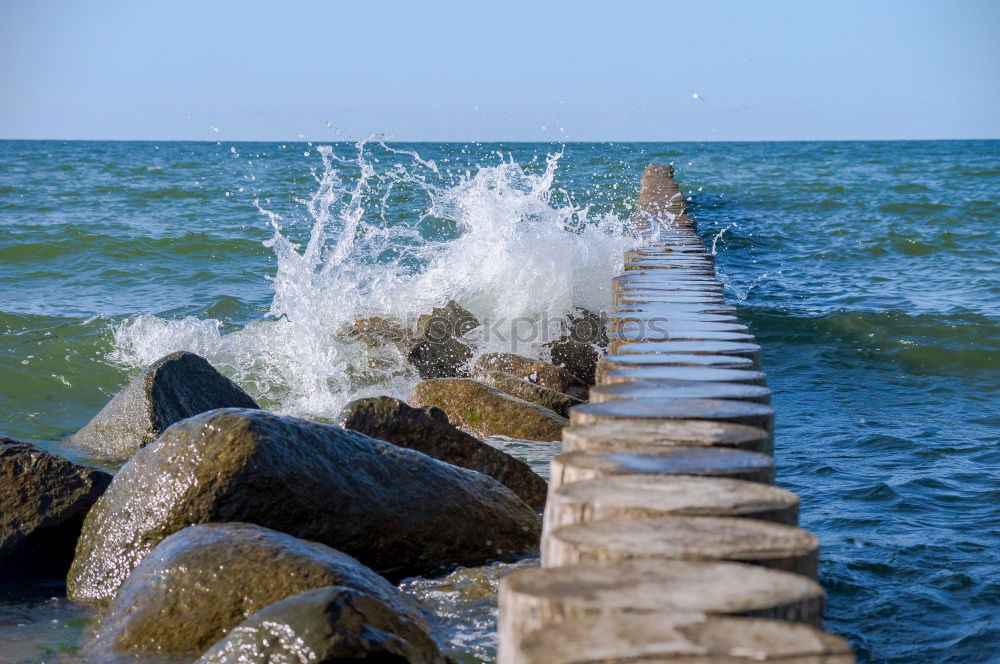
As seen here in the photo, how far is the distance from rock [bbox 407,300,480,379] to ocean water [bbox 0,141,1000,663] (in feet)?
0.59

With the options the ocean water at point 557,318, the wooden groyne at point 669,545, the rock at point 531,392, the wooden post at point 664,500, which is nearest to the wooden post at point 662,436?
the wooden groyne at point 669,545

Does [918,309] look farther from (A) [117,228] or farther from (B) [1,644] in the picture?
(A) [117,228]

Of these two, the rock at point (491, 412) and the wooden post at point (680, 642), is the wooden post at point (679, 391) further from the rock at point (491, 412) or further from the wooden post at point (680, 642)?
the rock at point (491, 412)

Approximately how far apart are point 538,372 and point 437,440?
7.42 ft

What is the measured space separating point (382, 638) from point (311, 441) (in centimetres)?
133

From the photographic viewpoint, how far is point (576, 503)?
2.10m

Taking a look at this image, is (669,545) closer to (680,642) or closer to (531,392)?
(680,642)

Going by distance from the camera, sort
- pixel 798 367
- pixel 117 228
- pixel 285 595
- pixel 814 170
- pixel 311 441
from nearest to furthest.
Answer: pixel 285 595
pixel 311 441
pixel 798 367
pixel 117 228
pixel 814 170

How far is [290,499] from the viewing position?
3.78 meters

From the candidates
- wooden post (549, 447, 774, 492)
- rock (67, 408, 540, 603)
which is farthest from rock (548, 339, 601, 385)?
wooden post (549, 447, 774, 492)

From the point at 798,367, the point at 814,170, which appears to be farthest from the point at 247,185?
the point at 798,367

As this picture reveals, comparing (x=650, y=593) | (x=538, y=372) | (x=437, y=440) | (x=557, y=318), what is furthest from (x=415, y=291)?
(x=650, y=593)

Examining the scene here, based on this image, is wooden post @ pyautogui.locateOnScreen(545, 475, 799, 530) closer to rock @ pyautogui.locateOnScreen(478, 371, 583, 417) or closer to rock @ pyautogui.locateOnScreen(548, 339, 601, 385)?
rock @ pyautogui.locateOnScreen(478, 371, 583, 417)

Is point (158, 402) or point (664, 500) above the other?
point (664, 500)
